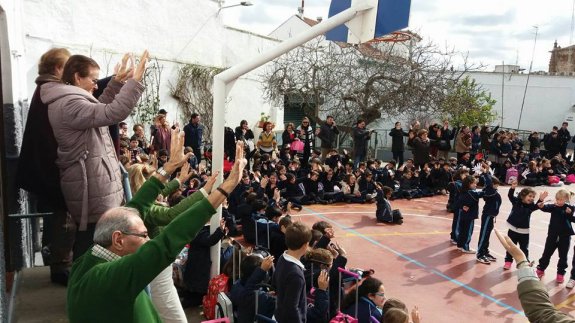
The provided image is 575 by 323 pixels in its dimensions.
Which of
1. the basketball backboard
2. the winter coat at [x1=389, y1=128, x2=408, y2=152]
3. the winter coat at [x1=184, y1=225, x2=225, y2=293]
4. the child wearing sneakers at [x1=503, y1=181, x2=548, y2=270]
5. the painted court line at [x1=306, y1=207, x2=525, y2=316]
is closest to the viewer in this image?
the basketball backboard

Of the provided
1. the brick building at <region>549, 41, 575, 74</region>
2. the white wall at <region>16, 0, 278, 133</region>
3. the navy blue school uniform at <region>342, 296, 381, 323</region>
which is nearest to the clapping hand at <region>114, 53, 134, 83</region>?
the navy blue school uniform at <region>342, 296, 381, 323</region>

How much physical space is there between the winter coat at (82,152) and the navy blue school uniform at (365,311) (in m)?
2.68

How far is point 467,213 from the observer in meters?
8.90

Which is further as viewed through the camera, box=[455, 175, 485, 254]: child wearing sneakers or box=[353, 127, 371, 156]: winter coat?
box=[353, 127, 371, 156]: winter coat

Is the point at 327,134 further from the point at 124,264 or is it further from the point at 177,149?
the point at 124,264

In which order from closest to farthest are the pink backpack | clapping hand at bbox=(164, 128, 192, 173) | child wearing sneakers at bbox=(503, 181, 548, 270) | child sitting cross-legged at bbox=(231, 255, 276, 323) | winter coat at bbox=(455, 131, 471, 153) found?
clapping hand at bbox=(164, 128, 192, 173) → child sitting cross-legged at bbox=(231, 255, 276, 323) → child wearing sneakers at bbox=(503, 181, 548, 270) → the pink backpack → winter coat at bbox=(455, 131, 471, 153)

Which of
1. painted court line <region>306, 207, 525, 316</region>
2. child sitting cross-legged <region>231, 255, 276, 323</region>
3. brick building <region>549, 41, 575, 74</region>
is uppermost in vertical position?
brick building <region>549, 41, 575, 74</region>

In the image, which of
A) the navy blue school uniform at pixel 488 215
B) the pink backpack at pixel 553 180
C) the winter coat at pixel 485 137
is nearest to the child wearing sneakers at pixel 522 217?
the navy blue school uniform at pixel 488 215

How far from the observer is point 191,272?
213 inches

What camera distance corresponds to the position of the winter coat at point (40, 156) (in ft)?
11.1

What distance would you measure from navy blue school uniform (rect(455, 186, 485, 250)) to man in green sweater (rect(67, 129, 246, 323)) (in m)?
7.48

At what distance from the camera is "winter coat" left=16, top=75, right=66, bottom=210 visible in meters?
3.37

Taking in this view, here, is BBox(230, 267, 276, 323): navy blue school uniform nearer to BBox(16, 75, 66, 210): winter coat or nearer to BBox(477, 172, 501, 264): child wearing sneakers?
BBox(16, 75, 66, 210): winter coat

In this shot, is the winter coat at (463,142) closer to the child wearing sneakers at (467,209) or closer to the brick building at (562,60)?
the child wearing sneakers at (467,209)
